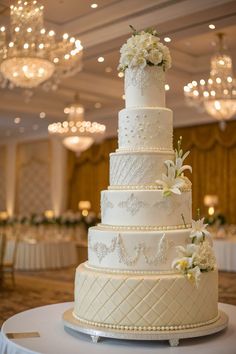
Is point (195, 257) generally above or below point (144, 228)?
below

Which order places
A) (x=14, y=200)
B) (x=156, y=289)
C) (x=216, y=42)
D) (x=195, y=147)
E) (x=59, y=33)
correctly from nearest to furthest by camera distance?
(x=156, y=289)
(x=59, y=33)
(x=216, y=42)
(x=195, y=147)
(x=14, y=200)

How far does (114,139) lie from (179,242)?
12.6 m

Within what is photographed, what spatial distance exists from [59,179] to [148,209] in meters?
14.0

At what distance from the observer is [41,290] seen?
9.24 metres

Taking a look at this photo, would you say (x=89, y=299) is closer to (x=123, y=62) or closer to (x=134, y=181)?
(x=134, y=181)

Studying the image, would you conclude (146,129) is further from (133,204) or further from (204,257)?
(204,257)

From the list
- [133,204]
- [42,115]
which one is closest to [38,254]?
[42,115]

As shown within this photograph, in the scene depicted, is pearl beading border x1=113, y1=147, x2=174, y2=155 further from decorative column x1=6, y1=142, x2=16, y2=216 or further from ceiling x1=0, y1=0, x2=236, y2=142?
decorative column x1=6, y1=142, x2=16, y2=216

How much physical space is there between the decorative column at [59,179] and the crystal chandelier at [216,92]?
866cm

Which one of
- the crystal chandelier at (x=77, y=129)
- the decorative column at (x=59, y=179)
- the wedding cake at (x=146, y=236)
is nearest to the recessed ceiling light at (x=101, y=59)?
the crystal chandelier at (x=77, y=129)

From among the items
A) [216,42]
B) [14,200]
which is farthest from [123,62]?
[14,200]

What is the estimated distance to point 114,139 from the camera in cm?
1645

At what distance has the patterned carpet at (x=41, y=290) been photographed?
26.0 feet

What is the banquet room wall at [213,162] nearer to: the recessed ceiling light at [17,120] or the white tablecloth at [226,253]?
the white tablecloth at [226,253]
